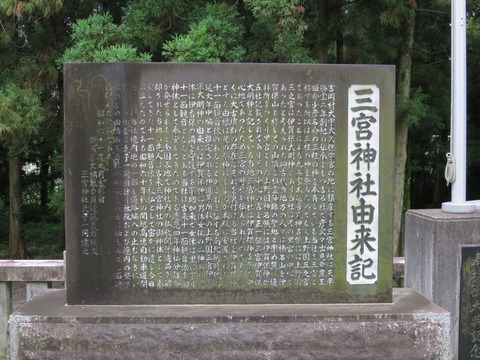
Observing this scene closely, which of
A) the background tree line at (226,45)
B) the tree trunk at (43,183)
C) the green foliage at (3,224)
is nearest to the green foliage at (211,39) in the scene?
the background tree line at (226,45)

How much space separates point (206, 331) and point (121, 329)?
1.88 ft

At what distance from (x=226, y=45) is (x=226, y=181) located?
395 centimetres

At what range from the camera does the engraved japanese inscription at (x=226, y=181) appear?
4.00m

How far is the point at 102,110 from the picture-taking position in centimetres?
398

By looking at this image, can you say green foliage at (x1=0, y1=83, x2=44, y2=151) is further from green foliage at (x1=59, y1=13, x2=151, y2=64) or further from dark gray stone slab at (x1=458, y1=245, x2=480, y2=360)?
dark gray stone slab at (x1=458, y1=245, x2=480, y2=360)

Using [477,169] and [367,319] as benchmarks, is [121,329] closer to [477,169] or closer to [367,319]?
[367,319]

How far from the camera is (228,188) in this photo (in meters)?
4.03

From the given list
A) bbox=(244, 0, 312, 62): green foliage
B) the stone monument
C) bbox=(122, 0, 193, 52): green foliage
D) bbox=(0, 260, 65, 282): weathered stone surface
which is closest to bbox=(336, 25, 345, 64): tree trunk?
bbox=(244, 0, 312, 62): green foliage

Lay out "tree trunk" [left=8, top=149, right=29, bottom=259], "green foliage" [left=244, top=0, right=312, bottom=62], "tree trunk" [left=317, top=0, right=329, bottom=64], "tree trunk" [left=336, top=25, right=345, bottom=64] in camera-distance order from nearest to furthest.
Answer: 1. "green foliage" [left=244, top=0, right=312, bottom=62]
2. "tree trunk" [left=317, top=0, right=329, bottom=64]
3. "tree trunk" [left=336, top=25, right=345, bottom=64]
4. "tree trunk" [left=8, top=149, right=29, bottom=259]

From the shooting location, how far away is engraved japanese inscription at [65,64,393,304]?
157 inches

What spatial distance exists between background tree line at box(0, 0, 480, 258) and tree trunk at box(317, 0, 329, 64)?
18 millimetres

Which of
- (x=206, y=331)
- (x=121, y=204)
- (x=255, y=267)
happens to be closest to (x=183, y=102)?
(x=121, y=204)

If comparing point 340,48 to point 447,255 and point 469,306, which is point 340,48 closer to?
point 447,255

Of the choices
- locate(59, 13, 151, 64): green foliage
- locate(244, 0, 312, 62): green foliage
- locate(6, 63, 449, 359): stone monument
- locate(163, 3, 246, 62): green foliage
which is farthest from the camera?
locate(244, 0, 312, 62): green foliage
